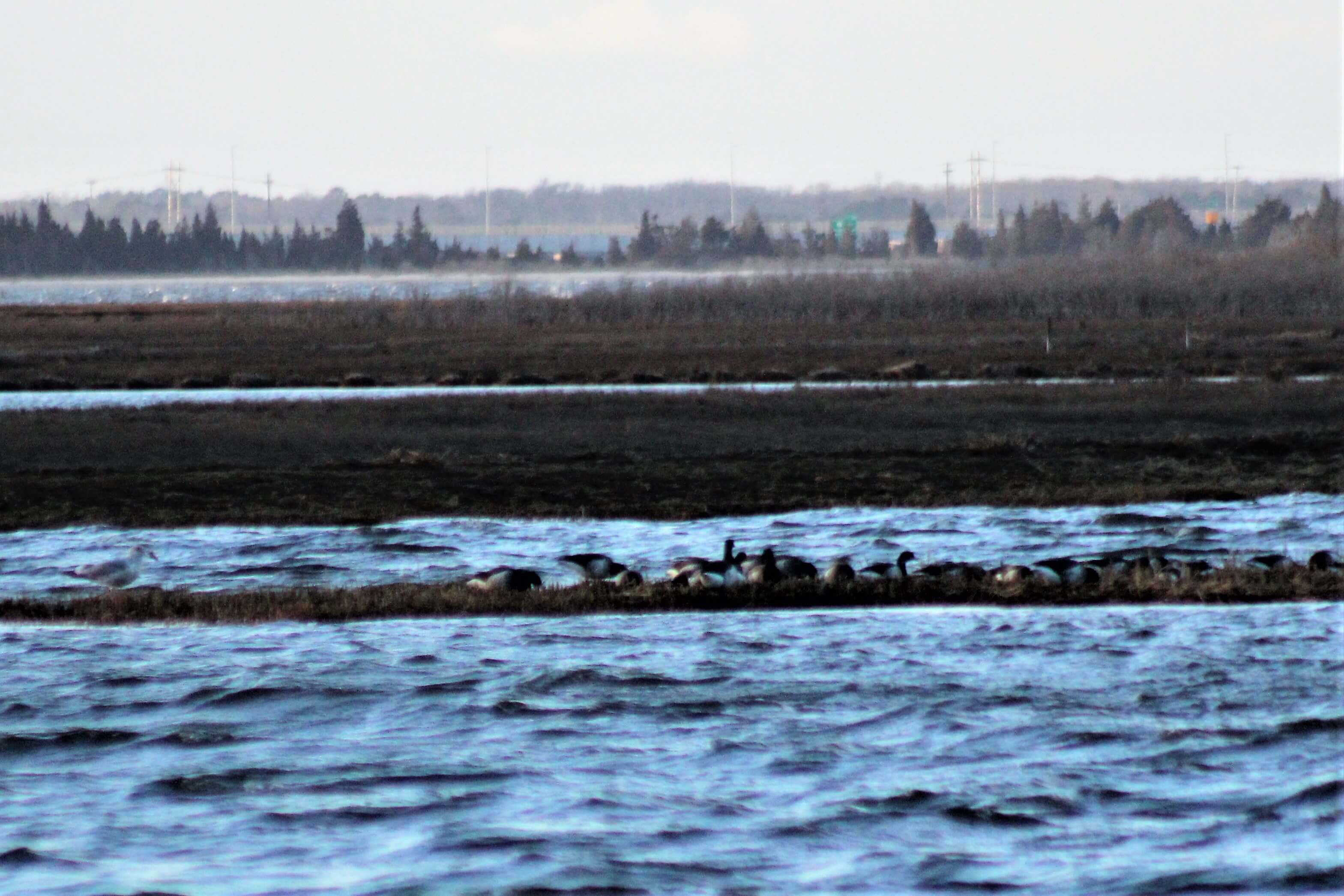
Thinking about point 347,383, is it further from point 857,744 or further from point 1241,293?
point 1241,293

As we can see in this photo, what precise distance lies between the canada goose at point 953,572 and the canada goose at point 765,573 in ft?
3.91

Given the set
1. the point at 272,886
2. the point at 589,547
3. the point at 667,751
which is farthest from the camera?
the point at 589,547

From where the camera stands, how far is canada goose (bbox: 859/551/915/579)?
565 inches

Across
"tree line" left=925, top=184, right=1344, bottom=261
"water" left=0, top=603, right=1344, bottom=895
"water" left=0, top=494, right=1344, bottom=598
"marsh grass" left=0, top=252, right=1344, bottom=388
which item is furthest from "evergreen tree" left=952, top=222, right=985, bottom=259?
"water" left=0, top=603, right=1344, bottom=895

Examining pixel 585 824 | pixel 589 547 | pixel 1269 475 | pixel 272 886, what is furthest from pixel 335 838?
pixel 1269 475

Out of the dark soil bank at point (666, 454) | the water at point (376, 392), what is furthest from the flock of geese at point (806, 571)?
the water at point (376, 392)

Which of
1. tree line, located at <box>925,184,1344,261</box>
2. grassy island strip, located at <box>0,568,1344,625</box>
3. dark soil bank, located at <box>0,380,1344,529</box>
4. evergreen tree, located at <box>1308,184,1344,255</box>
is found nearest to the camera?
grassy island strip, located at <box>0,568,1344,625</box>

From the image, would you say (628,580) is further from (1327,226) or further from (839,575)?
(1327,226)

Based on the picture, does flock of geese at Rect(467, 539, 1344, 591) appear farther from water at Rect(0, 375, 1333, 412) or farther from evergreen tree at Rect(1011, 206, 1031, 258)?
evergreen tree at Rect(1011, 206, 1031, 258)

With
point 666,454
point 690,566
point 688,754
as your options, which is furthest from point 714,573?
point 666,454

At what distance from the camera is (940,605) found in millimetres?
14008

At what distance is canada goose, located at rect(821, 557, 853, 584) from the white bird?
5.98m

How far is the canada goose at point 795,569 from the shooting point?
14.5 m

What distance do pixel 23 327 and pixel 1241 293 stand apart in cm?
4815
